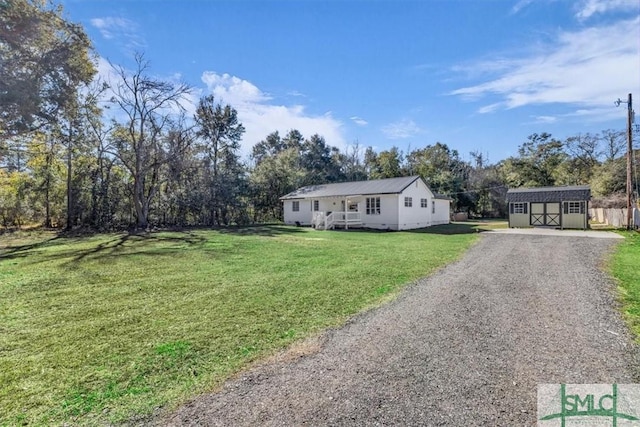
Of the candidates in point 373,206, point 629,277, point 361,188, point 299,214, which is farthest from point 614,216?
point 299,214

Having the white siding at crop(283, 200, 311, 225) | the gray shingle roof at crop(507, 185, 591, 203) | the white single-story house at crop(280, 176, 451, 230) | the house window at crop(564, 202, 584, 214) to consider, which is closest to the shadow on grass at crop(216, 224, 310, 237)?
the white single-story house at crop(280, 176, 451, 230)

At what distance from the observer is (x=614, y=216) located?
70.6ft

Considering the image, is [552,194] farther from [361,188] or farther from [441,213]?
[361,188]

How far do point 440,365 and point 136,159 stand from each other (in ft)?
78.6

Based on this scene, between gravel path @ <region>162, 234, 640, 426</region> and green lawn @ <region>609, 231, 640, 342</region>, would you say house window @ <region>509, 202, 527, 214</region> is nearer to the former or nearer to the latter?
green lawn @ <region>609, 231, 640, 342</region>

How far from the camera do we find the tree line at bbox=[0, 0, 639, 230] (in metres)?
12.7

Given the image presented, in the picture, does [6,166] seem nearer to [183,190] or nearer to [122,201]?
[122,201]

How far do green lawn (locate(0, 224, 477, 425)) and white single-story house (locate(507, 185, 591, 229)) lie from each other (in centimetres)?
1640

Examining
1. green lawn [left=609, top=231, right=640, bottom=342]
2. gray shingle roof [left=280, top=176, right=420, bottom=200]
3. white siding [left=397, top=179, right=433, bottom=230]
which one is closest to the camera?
green lawn [left=609, top=231, right=640, bottom=342]

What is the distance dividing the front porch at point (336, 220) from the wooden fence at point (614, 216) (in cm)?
1531

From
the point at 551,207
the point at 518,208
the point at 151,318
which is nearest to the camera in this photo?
the point at 151,318

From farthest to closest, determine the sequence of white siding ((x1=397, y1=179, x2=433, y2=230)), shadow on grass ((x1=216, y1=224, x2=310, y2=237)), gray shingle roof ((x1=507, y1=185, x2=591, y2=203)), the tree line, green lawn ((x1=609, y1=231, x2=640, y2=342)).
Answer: white siding ((x1=397, y1=179, x2=433, y2=230)) < gray shingle roof ((x1=507, y1=185, x2=591, y2=203)) < shadow on grass ((x1=216, y1=224, x2=310, y2=237)) < the tree line < green lawn ((x1=609, y1=231, x2=640, y2=342))

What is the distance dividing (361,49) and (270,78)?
570 centimetres

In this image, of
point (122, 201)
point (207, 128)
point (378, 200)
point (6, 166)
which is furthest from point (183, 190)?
point (378, 200)
